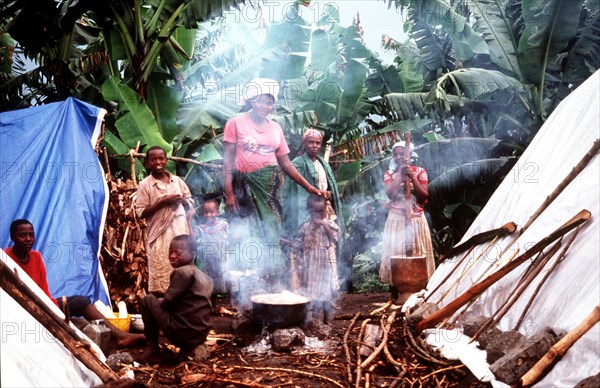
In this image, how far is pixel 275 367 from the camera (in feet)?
14.8

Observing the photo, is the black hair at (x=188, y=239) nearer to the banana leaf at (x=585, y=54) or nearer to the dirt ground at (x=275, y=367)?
the dirt ground at (x=275, y=367)

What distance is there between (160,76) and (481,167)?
517cm

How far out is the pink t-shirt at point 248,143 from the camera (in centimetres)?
626

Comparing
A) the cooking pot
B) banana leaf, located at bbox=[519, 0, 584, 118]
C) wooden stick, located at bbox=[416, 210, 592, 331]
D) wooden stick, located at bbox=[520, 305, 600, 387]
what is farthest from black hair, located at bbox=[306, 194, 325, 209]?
banana leaf, located at bbox=[519, 0, 584, 118]

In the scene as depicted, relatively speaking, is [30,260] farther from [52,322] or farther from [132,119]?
[132,119]

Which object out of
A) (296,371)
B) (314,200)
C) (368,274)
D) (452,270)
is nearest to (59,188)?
(314,200)

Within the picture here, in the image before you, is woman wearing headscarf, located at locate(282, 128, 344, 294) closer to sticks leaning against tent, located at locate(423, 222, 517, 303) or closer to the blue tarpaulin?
sticks leaning against tent, located at locate(423, 222, 517, 303)

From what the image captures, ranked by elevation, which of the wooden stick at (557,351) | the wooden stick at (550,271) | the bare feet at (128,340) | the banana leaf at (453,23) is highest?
the banana leaf at (453,23)

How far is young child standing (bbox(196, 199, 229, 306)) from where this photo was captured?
7.31 meters

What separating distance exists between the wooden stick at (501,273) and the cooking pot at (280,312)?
1.01 metres

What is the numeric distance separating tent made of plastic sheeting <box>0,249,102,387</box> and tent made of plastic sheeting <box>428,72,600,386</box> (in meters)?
2.37

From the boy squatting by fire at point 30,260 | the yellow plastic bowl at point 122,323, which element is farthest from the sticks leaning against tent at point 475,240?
the yellow plastic bowl at point 122,323

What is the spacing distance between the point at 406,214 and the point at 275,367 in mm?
3373

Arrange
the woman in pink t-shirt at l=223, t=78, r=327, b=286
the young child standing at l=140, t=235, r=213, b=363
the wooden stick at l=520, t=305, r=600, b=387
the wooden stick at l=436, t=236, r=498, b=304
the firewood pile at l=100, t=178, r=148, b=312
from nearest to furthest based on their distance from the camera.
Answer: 1. the wooden stick at l=520, t=305, r=600, b=387
2. the young child standing at l=140, t=235, r=213, b=363
3. the wooden stick at l=436, t=236, r=498, b=304
4. the woman in pink t-shirt at l=223, t=78, r=327, b=286
5. the firewood pile at l=100, t=178, r=148, b=312
